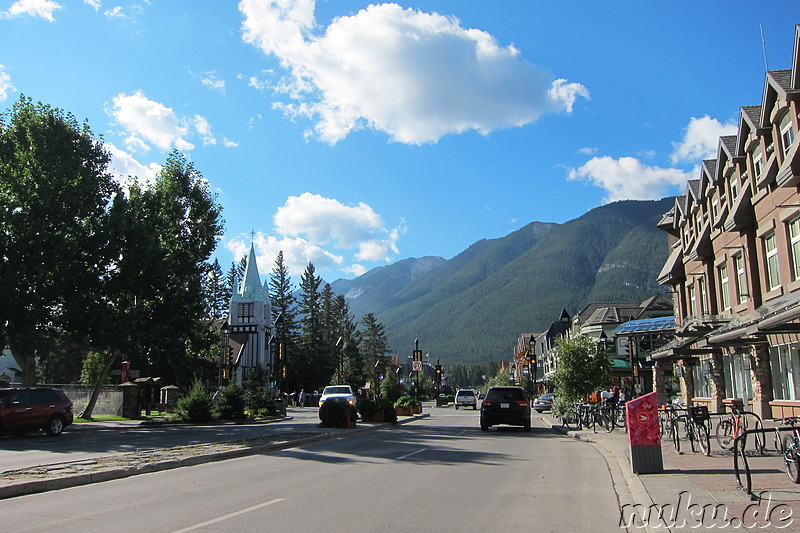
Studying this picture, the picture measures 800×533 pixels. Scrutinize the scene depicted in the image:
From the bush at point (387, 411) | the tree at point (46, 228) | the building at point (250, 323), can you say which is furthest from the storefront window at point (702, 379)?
the building at point (250, 323)

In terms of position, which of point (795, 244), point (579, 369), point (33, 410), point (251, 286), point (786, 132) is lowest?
point (33, 410)

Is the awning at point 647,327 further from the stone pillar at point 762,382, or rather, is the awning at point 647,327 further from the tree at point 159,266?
the tree at point 159,266

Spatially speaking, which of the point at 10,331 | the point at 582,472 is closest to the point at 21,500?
the point at 582,472

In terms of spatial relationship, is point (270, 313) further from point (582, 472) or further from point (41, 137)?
point (582, 472)

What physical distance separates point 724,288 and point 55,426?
1098 inches

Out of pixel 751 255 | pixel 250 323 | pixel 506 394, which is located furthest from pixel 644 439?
pixel 250 323

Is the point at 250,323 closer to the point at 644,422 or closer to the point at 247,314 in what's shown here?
the point at 247,314

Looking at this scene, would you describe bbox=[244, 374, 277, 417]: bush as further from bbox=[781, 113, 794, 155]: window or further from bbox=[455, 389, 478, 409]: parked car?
bbox=[455, 389, 478, 409]: parked car

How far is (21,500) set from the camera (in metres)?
9.23

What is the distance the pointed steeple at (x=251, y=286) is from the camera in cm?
8588

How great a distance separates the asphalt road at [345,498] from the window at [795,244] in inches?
424

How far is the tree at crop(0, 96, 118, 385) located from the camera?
26.5m

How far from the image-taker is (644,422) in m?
10.7

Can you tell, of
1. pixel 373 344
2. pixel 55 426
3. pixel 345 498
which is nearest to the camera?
pixel 345 498
